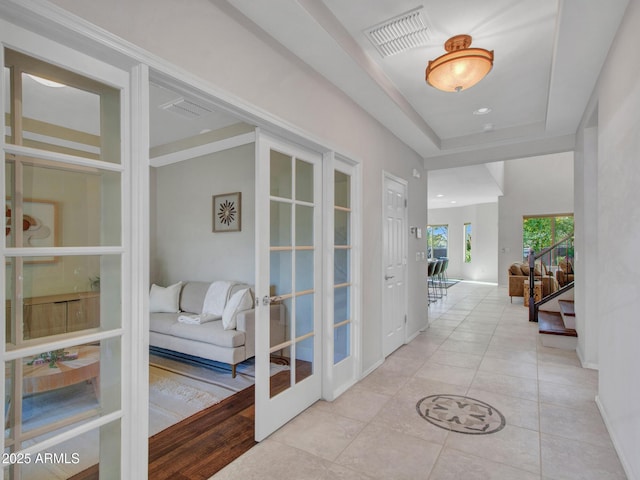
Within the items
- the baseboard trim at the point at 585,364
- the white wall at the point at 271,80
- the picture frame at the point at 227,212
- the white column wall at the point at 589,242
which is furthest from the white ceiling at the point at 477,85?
the baseboard trim at the point at 585,364

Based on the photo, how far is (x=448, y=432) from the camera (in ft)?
7.48

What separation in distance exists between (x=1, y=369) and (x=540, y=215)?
11873mm

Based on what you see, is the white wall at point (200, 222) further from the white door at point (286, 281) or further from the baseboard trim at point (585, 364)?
the baseboard trim at point (585, 364)

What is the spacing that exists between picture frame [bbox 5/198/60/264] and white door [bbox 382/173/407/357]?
2.87 metres

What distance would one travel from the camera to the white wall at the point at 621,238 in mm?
1738

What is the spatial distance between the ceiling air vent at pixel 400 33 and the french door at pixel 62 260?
5.52ft

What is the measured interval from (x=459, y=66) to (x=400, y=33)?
0.49 m

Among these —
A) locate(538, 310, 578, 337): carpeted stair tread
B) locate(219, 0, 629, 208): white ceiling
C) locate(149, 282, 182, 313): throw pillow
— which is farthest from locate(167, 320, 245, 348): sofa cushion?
locate(538, 310, 578, 337): carpeted stair tread

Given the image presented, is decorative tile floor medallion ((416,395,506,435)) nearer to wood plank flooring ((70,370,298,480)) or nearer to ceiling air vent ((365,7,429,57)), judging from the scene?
wood plank flooring ((70,370,298,480))

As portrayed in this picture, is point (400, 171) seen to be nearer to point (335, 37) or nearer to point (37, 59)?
point (335, 37)

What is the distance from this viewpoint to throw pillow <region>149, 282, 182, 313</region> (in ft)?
13.8

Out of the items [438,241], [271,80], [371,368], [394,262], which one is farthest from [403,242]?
[438,241]

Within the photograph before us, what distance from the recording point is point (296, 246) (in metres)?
2.49

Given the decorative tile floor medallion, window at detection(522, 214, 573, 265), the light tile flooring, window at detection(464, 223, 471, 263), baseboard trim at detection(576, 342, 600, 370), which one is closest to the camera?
the light tile flooring
